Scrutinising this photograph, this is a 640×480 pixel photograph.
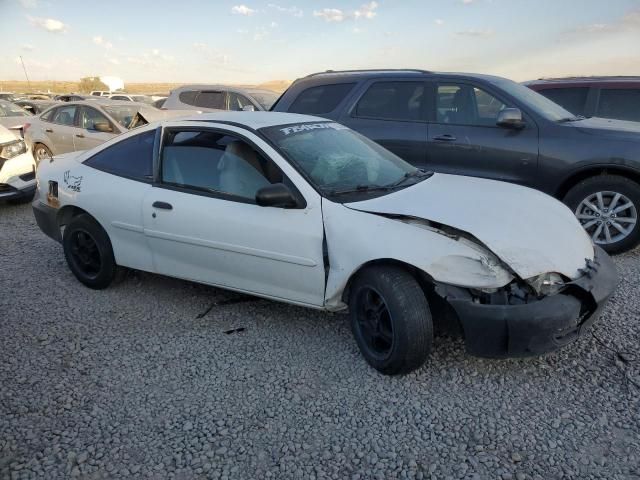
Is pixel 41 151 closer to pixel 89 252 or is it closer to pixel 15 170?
pixel 15 170

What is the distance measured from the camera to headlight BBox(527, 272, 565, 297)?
2809 mm

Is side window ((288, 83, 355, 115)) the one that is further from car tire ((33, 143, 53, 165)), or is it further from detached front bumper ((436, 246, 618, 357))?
car tire ((33, 143, 53, 165))

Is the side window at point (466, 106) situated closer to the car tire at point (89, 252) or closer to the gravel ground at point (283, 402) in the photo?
the gravel ground at point (283, 402)

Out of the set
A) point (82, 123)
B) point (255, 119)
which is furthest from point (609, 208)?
point (82, 123)

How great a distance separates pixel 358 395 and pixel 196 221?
170 centimetres

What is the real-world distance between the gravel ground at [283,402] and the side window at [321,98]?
10.3 ft

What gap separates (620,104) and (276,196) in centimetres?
576

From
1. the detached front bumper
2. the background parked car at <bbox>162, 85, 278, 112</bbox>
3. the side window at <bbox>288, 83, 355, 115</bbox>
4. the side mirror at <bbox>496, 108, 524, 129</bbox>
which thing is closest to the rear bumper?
the side window at <bbox>288, 83, 355, 115</bbox>

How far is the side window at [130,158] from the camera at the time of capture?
160 inches

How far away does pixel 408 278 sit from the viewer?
→ 9.57 feet

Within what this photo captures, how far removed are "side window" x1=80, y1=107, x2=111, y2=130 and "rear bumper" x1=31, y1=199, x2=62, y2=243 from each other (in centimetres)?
478

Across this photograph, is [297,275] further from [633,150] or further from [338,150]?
[633,150]

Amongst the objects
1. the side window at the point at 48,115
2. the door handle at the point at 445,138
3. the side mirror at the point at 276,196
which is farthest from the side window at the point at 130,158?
the side window at the point at 48,115

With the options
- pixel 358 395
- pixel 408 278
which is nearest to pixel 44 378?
pixel 358 395
